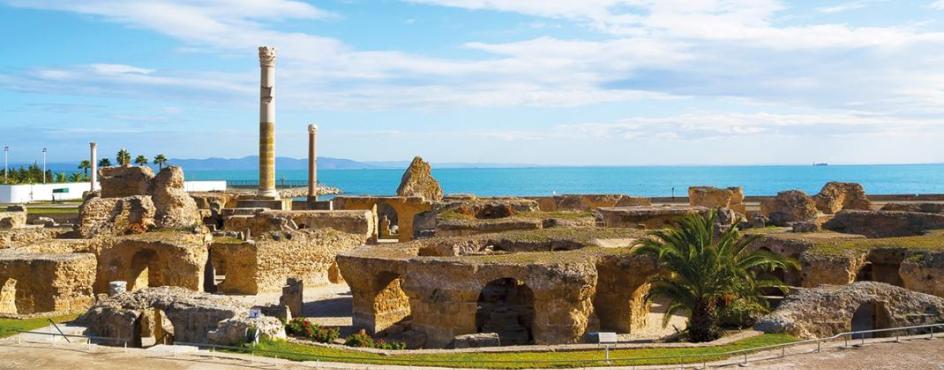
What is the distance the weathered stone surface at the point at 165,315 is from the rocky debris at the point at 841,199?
37686 millimetres

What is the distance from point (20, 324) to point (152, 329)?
124 inches

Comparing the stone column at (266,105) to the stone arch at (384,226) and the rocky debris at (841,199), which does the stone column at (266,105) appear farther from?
the rocky debris at (841,199)

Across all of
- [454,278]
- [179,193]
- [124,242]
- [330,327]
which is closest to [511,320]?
[454,278]

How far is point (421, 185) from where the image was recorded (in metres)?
58.1

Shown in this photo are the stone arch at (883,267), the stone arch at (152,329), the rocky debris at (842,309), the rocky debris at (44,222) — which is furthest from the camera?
the rocky debris at (44,222)

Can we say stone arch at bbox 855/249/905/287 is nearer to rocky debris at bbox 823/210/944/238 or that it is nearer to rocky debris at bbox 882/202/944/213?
rocky debris at bbox 823/210/944/238

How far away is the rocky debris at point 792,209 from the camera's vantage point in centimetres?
4194

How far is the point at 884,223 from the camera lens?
36.3 metres

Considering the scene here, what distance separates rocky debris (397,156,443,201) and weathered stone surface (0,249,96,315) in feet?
101

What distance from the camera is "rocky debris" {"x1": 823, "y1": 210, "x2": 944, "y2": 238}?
115ft

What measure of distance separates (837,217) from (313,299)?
920 inches

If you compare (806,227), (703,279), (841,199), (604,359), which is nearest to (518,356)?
(604,359)

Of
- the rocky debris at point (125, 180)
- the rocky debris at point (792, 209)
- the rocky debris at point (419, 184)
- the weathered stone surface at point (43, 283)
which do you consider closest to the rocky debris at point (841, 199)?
the rocky debris at point (792, 209)

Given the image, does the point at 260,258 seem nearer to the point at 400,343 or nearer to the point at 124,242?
the point at 124,242
